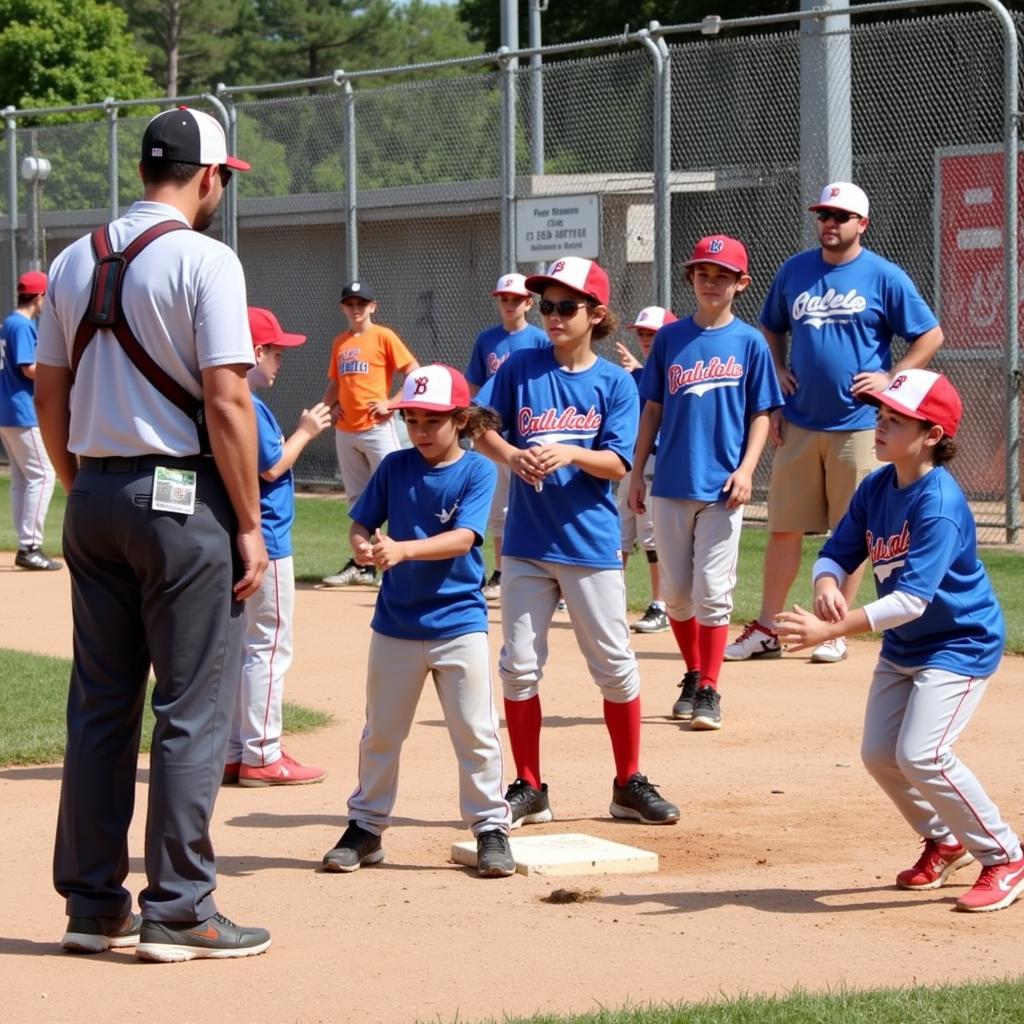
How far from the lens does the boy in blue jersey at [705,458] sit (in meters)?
7.90

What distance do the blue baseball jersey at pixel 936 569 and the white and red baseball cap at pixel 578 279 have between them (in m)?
1.41

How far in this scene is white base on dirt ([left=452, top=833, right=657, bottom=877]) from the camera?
5484mm

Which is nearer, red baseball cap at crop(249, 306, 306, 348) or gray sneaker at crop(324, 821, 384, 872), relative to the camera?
gray sneaker at crop(324, 821, 384, 872)

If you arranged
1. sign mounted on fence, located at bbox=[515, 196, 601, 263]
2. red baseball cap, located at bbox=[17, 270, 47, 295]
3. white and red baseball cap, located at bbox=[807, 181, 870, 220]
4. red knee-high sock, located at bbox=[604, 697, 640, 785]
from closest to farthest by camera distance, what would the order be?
red knee-high sock, located at bbox=[604, 697, 640, 785], white and red baseball cap, located at bbox=[807, 181, 870, 220], red baseball cap, located at bbox=[17, 270, 47, 295], sign mounted on fence, located at bbox=[515, 196, 601, 263]

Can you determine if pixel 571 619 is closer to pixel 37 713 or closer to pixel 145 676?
pixel 145 676

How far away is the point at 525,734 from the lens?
6.19 metres

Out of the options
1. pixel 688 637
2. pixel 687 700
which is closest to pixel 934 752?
pixel 687 700

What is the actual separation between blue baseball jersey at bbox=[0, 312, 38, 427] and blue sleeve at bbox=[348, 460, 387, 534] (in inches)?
306

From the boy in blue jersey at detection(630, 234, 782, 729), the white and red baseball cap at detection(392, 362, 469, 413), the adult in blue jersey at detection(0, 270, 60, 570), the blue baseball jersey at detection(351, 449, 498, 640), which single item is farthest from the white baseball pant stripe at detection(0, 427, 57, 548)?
the white and red baseball cap at detection(392, 362, 469, 413)

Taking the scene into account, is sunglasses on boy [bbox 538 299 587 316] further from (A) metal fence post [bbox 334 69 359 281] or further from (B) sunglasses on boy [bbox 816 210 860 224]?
(A) metal fence post [bbox 334 69 359 281]

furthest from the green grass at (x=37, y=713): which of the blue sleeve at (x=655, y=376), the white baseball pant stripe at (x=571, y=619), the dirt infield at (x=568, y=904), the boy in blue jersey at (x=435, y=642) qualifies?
the boy in blue jersey at (x=435, y=642)

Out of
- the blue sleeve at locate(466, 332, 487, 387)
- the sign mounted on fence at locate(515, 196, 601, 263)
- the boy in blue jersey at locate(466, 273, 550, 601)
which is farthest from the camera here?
the sign mounted on fence at locate(515, 196, 601, 263)

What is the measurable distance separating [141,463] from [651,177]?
456 inches

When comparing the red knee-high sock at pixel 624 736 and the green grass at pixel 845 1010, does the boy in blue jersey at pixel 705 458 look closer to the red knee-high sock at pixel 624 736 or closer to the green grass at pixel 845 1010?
the red knee-high sock at pixel 624 736
